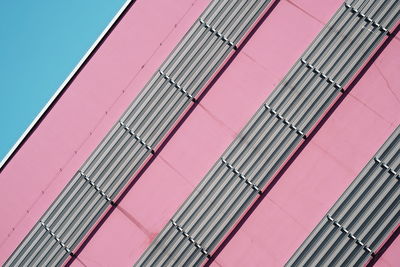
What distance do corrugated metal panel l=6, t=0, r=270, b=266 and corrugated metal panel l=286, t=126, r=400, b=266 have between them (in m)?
4.18

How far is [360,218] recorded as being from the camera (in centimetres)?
970

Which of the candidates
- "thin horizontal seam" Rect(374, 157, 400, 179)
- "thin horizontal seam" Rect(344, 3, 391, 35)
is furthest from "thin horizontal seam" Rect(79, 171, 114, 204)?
"thin horizontal seam" Rect(344, 3, 391, 35)

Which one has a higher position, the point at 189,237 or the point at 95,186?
the point at 189,237

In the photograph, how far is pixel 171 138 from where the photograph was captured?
11.2m

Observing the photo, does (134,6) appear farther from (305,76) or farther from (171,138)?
(305,76)

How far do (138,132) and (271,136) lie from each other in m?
3.26

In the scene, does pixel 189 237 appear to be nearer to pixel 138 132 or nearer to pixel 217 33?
pixel 138 132

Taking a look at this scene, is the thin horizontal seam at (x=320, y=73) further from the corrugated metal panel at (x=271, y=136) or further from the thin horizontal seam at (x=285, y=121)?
the thin horizontal seam at (x=285, y=121)

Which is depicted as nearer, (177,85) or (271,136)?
(271,136)

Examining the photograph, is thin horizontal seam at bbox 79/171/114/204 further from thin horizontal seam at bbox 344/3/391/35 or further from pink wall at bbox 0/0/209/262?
thin horizontal seam at bbox 344/3/391/35

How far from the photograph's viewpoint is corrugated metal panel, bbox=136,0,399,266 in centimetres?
1032

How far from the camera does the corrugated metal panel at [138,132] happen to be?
11.2m

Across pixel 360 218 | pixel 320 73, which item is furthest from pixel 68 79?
pixel 360 218

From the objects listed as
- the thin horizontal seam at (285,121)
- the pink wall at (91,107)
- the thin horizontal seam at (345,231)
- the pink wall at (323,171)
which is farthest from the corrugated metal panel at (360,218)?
the pink wall at (91,107)
